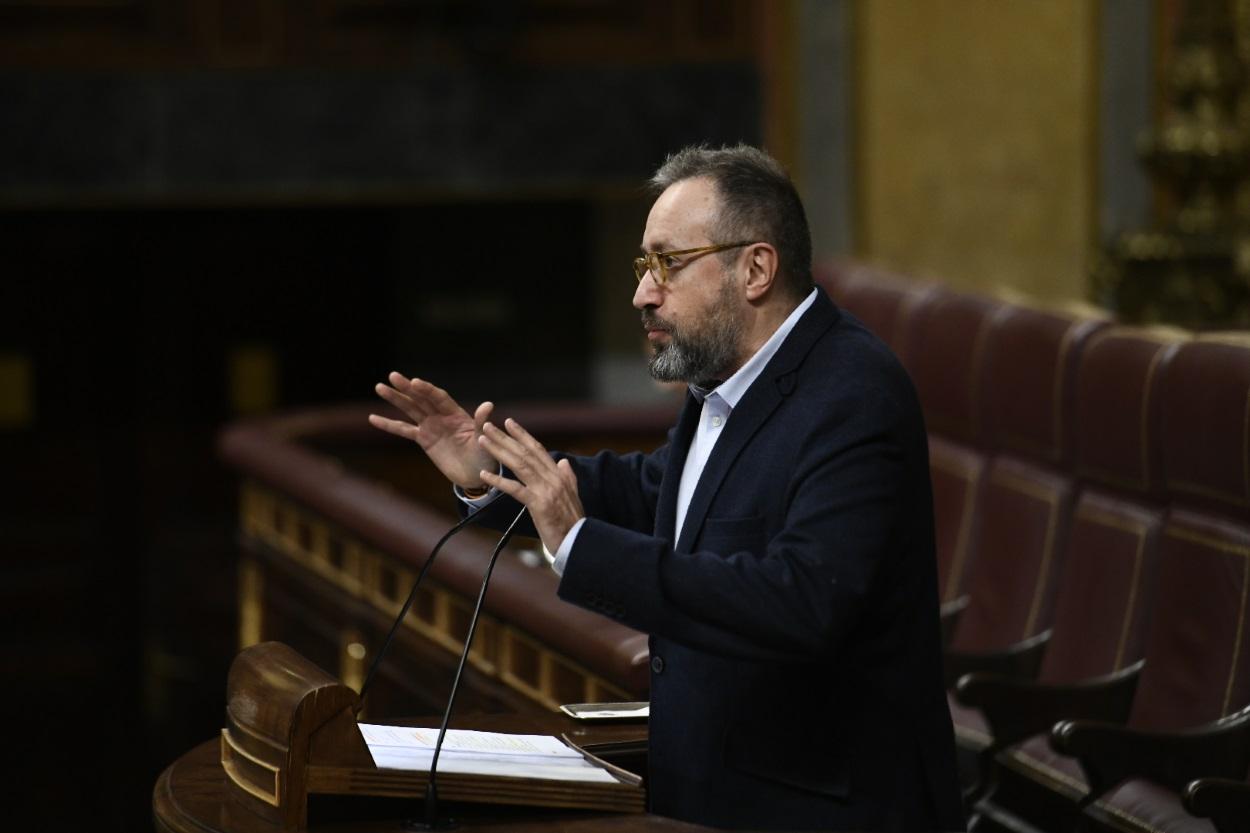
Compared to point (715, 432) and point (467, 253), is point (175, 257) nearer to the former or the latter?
point (467, 253)

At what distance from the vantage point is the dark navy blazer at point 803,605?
5.79ft

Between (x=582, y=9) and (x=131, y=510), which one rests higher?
(x=582, y=9)

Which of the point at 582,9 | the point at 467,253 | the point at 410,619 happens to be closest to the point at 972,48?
the point at 582,9

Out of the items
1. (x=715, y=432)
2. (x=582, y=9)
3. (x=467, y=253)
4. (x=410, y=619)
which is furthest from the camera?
(x=467, y=253)

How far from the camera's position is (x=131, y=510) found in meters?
7.40

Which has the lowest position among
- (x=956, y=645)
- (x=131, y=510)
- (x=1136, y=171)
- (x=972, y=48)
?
(x=131, y=510)

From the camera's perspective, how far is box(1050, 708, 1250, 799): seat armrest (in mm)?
2645

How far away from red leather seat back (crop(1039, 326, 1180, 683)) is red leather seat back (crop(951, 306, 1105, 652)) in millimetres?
50

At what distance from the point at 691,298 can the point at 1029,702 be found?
1316mm

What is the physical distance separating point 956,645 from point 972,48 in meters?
2.90

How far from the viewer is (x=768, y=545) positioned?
1.83 metres

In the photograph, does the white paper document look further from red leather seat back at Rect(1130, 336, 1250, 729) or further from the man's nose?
red leather seat back at Rect(1130, 336, 1250, 729)

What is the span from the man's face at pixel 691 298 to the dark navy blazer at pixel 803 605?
0.05 meters

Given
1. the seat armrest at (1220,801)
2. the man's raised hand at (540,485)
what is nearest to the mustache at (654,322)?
the man's raised hand at (540,485)
